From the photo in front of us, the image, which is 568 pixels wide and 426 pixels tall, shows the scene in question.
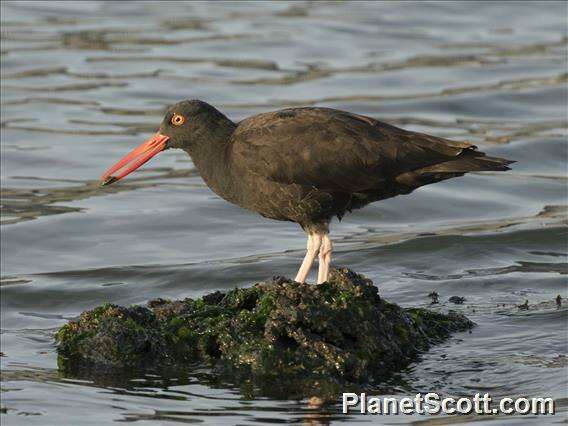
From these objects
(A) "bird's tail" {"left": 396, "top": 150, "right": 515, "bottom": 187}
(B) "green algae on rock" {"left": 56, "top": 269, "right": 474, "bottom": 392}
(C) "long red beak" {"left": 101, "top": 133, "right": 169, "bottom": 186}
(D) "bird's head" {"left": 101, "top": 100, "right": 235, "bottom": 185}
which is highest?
(D) "bird's head" {"left": 101, "top": 100, "right": 235, "bottom": 185}

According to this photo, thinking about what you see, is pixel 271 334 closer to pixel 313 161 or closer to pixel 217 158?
pixel 313 161

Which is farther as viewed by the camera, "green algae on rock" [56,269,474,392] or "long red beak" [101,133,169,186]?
"long red beak" [101,133,169,186]

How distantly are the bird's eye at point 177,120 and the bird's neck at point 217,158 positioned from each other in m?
0.23

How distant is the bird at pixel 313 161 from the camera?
9984mm

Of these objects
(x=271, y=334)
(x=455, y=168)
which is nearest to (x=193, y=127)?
(x=455, y=168)

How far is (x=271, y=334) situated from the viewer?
882 centimetres

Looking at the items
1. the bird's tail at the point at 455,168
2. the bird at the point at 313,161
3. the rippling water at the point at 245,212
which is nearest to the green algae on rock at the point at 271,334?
the rippling water at the point at 245,212

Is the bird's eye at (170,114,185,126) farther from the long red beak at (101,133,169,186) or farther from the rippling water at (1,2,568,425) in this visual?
the rippling water at (1,2,568,425)

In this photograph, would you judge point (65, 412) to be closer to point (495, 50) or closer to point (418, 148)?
point (418, 148)

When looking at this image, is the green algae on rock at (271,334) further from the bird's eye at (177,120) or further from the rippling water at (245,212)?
the bird's eye at (177,120)

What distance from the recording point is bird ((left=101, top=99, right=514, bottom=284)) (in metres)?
9.98

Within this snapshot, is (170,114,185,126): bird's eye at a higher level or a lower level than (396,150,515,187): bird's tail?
higher

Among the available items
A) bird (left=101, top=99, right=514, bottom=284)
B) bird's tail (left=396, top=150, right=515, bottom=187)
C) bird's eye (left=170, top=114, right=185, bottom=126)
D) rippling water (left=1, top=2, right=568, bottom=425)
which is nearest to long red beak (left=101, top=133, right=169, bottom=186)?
bird's eye (left=170, top=114, right=185, bottom=126)

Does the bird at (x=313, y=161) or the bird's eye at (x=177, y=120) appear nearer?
the bird at (x=313, y=161)
